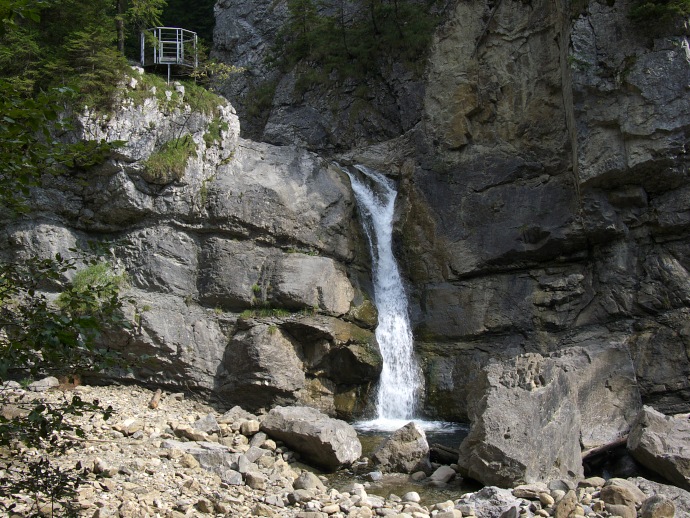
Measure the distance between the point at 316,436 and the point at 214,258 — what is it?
5688mm

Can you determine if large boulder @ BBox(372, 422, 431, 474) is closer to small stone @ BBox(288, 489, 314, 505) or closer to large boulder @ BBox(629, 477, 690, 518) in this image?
small stone @ BBox(288, 489, 314, 505)

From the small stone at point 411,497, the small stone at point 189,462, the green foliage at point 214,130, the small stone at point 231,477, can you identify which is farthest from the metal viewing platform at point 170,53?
the small stone at point 411,497

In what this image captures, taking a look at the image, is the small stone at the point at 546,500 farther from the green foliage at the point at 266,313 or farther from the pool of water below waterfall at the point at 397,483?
the green foliage at the point at 266,313

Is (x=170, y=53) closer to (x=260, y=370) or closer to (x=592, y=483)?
(x=260, y=370)

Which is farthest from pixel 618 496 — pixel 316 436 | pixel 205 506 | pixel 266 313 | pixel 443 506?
pixel 266 313

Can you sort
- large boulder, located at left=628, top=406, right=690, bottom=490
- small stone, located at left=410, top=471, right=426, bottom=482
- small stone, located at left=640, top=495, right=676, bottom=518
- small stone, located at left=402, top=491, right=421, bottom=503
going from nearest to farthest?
1. small stone, located at left=640, top=495, right=676, bottom=518
2. small stone, located at left=402, top=491, right=421, bottom=503
3. large boulder, located at left=628, top=406, right=690, bottom=490
4. small stone, located at left=410, top=471, right=426, bottom=482

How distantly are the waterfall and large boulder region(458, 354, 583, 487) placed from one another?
4441mm

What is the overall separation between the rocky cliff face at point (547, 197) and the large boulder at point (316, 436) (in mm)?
4262

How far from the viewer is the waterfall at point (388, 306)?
1512 cm

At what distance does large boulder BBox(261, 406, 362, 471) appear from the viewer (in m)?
10.6

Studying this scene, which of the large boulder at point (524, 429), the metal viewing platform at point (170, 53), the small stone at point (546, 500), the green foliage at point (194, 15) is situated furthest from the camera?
the green foliage at point (194, 15)

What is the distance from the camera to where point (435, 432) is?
1352 centimetres

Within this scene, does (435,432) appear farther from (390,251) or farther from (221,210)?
(221,210)

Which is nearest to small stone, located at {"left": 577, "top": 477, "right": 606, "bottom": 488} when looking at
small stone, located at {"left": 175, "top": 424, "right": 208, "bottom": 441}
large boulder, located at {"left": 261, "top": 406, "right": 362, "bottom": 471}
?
large boulder, located at {"left": 261, "top": 406, "right": 362, "bottom": 471}
